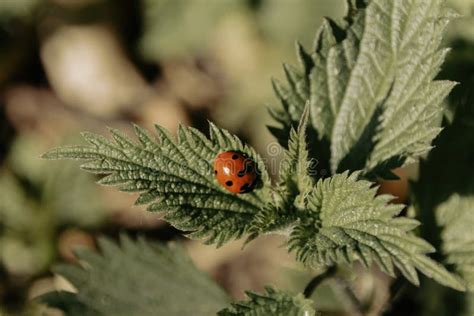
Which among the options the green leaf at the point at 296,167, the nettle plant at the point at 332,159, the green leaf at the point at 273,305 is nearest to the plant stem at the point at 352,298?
the nettle plant at the point at 332,159

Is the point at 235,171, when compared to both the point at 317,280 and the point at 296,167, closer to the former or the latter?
the point at 296,167

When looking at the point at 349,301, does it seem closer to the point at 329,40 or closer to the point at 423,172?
the point at 423,172

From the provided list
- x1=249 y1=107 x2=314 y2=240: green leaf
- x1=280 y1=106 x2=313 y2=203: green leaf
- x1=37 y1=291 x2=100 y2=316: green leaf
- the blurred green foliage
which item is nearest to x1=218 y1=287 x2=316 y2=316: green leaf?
x1=249 y1=107 x2=314 y2=240: green leaf

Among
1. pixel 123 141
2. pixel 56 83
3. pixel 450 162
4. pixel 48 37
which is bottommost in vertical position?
pixel 450 162

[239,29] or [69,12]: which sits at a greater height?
[69,12]

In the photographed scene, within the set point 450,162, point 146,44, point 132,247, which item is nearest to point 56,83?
point 146,44

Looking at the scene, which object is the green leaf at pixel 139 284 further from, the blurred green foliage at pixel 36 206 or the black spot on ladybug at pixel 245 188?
the blurred green foliage at pixel 36 206

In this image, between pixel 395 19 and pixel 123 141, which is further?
pixel 395 19
